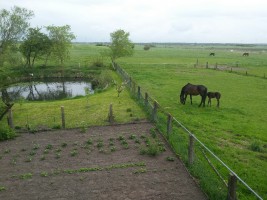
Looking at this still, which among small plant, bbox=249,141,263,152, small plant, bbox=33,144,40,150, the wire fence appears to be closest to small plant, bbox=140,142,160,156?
the wire fence

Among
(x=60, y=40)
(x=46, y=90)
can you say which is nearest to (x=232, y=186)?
(x=46, y=90)

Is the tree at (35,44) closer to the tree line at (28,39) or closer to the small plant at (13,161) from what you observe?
the tree line at (28,39)

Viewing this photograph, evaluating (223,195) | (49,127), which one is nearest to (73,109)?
(49,127)

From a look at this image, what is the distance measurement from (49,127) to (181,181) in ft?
30.6

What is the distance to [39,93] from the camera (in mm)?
34469

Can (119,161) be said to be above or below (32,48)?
below

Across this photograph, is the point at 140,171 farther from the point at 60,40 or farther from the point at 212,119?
the point at 60,40

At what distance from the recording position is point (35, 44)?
153 ft

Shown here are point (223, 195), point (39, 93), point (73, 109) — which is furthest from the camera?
point (39, 93)

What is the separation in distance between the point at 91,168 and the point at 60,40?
130ft

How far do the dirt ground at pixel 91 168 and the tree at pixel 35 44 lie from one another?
34.8 meters

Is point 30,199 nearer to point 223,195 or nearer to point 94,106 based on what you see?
point 223,195

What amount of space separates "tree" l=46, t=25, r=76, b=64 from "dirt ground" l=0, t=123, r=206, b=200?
33.5 meters

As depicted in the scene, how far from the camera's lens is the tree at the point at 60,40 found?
46.5 meters
